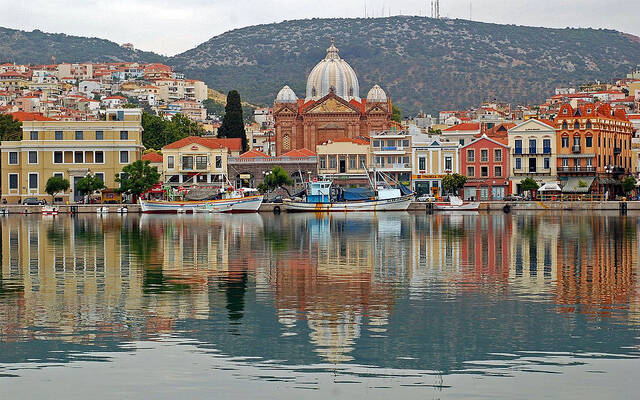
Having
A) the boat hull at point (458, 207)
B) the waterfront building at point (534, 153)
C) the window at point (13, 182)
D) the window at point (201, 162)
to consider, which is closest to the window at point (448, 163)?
the waterfront building at point (534, 153)

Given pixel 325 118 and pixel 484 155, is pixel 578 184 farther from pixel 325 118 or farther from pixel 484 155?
pixel 325 118

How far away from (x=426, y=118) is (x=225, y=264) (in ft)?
347

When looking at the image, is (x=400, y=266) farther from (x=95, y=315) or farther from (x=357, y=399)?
(x=357, y=399)

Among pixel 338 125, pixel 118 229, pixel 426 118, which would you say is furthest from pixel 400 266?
pixel 426 118

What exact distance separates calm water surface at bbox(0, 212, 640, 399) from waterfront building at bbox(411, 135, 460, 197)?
5514cm

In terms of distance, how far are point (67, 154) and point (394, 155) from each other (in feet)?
98.0

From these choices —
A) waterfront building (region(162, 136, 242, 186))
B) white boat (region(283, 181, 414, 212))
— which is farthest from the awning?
waterfront building (region(162, 136, 242, 186))

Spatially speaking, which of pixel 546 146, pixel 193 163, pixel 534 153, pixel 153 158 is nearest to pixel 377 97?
pixel 534 153

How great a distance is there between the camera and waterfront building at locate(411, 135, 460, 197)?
99938mm

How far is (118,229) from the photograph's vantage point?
203ft

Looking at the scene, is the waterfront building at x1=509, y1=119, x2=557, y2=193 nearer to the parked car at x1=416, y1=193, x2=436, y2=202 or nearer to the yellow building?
the parked car at x1=416, y1=193, x2=436, y2=202

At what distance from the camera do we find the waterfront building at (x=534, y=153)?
96375mm

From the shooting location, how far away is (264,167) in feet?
347

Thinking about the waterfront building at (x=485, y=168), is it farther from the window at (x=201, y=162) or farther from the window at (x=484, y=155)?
the window at (x=201, y=162)
